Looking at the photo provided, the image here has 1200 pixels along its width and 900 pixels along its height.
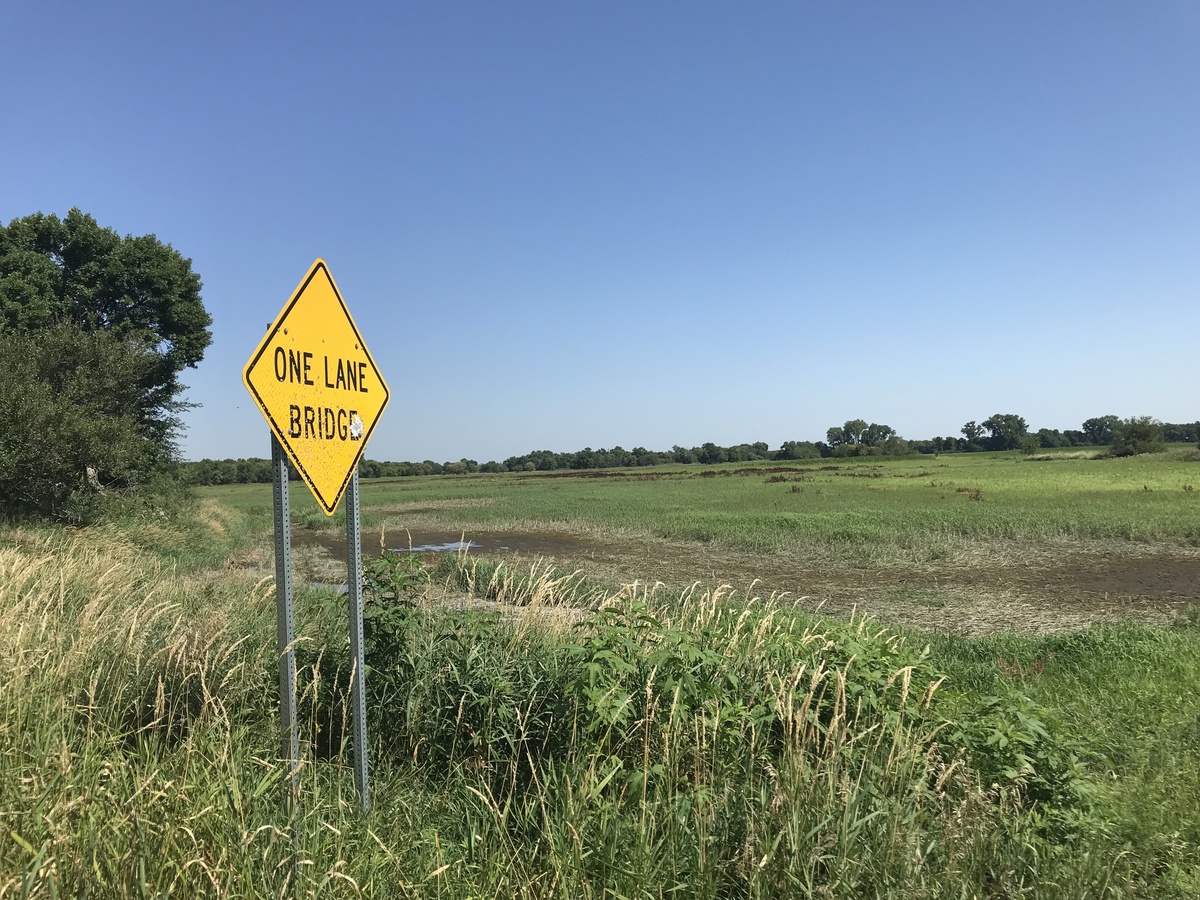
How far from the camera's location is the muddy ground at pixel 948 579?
1252cm

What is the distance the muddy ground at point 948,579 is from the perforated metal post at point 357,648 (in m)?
7.60

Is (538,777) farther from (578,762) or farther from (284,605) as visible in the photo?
(284,605)

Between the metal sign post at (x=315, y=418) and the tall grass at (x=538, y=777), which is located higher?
the metal sign post at (x=315, y=418)

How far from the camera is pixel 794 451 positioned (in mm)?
151750

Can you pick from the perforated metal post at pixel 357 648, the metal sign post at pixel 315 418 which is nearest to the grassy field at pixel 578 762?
the perforated metal post at pixel 357 648

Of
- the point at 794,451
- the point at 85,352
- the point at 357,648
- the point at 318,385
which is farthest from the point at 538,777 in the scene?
the point at 794,451

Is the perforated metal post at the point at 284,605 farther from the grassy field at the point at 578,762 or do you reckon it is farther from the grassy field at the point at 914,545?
the grassy field at the point at 914,545

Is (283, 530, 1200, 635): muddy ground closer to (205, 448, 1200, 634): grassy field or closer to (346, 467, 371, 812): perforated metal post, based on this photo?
(205, 448, 1200, 634): grassy field

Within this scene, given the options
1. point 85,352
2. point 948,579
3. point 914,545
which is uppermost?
point 85,352

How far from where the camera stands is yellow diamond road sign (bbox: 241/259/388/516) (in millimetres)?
2891

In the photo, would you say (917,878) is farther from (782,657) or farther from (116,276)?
(116,276)

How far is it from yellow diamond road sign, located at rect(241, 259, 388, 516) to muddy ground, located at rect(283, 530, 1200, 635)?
25.6ft

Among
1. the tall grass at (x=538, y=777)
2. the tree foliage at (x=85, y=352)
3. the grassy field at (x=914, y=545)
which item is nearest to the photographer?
the tall grass at (x=538, y=777)

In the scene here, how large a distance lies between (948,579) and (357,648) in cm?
1717
